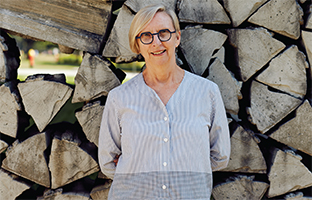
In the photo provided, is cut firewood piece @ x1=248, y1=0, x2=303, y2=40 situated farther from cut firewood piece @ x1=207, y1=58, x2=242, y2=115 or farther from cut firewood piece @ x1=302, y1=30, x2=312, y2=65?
cut firewood piece @ x1=207, y1=58, x2=242, y2=115

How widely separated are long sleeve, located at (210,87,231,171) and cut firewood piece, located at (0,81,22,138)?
1.22 metres

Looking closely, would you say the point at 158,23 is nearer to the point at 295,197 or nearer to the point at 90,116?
the point at 90,116

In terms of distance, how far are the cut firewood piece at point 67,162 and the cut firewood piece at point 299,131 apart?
121 centimetres

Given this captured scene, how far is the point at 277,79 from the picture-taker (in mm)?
1764

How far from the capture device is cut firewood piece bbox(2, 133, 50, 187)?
1778mm

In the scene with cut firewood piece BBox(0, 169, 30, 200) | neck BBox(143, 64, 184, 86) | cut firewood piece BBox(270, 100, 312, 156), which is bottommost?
cut firewood piece BBox(0, 169, 30, 200)

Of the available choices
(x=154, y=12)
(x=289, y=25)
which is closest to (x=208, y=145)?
(x=154, y=12)

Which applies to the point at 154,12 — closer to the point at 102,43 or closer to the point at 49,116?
the point at 102,43

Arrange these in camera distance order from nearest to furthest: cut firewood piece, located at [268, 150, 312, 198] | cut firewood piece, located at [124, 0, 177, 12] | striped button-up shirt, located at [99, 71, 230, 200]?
striped button-up shirt, located at [99, 71, 230, 200] → cut firewood piece, located at [124, 0, 177, 12] → cut firewood piece, located at [268, 150, 312, 198]

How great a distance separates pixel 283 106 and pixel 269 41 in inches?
16.6

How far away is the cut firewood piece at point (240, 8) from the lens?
1.72 m

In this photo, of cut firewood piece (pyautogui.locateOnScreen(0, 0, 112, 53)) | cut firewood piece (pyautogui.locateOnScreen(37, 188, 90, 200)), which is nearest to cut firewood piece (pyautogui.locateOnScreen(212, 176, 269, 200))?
cut firewood piece (pyautogui.locateOnScreen(37, 188, 90, 200))

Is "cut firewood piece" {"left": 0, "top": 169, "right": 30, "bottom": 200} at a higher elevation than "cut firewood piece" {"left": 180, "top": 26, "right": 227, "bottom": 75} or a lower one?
lower

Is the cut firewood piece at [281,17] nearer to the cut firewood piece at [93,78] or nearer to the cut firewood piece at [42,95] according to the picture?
the cut firewood piece at [93,78]
